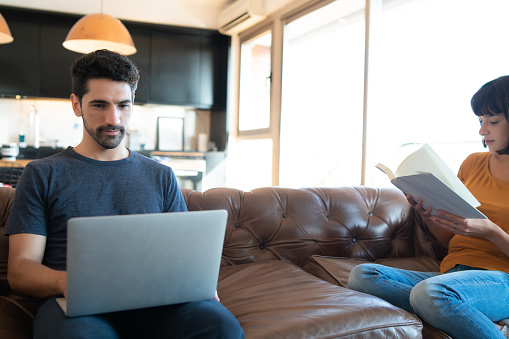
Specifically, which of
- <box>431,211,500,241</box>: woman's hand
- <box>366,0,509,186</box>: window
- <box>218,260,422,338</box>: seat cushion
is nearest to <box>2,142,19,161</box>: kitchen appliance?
<box>366,0,509,186</box>: window

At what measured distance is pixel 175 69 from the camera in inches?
222

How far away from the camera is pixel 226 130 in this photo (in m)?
5.73

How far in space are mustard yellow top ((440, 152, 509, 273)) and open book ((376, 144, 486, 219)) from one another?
22 centimetres

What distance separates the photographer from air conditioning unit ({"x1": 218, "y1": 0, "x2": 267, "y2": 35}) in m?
4.87

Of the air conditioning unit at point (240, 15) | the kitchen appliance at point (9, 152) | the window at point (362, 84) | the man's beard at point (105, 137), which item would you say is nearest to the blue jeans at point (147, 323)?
the man's beard at point (105, 137)

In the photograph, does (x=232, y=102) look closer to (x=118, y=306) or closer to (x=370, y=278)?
(x=370, y=278)

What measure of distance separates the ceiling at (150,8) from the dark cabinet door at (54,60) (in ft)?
0.59

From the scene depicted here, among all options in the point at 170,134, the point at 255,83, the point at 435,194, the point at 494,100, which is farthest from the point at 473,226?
the point at 170,134

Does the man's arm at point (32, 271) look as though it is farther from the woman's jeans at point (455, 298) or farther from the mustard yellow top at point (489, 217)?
the mustard yellow top at point (489, 217)

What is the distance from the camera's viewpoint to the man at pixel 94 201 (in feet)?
3.78

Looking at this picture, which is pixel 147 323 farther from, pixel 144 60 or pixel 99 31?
pixel 144 60

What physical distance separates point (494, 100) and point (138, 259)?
4.48ft

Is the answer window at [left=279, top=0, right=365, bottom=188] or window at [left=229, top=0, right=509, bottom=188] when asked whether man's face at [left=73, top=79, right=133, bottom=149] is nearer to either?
window at [left=229, top=0, right=509, bottom=188]

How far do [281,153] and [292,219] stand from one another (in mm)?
2729
